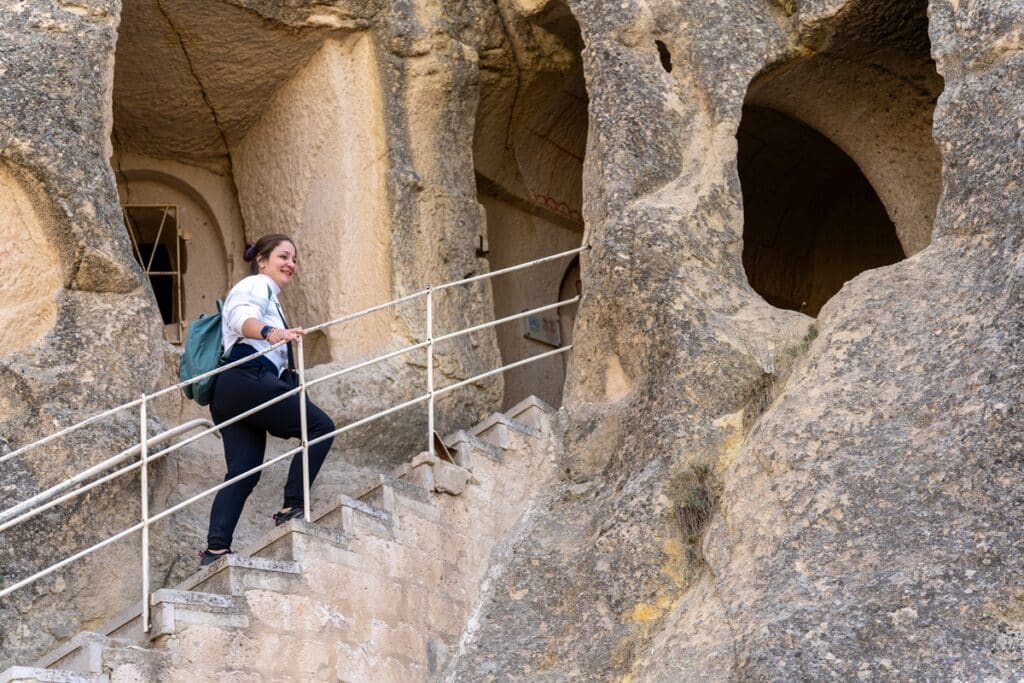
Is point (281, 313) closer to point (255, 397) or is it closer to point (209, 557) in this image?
point (255, 397)

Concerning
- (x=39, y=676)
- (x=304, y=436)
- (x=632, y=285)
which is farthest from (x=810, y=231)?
(x=39, y=676)

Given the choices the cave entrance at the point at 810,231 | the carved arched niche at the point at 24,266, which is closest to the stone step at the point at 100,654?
the carved arched niche at the point at 24,266

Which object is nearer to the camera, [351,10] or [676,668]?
[676,668]

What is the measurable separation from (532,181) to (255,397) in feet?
12.4

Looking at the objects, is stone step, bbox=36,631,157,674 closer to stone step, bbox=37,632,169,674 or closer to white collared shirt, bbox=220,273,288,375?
stone step, bbox=37,632,169,674

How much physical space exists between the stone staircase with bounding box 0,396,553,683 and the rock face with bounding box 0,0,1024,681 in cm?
65

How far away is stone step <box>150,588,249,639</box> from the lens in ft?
24.8

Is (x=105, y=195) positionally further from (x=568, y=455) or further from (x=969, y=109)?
(x=969, y=109)

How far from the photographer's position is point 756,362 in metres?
7.43

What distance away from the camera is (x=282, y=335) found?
7.98 meters

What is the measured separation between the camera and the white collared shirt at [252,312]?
319 inches

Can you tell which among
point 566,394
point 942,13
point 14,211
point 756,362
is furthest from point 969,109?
point 14,211

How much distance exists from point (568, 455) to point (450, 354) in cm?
261

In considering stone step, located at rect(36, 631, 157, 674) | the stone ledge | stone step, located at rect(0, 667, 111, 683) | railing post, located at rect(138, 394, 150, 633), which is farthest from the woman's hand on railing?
the stone ledge
